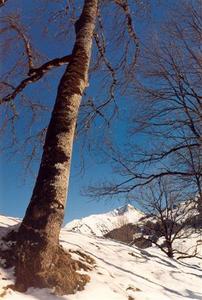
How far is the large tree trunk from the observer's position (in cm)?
298

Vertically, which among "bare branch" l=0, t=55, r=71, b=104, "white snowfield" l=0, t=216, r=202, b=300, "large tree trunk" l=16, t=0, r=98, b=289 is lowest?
"white snowfield" l=0, t=216, r=202, b=300

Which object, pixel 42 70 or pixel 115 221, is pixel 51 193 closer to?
pixel 42 70

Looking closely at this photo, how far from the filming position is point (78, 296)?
296 cm

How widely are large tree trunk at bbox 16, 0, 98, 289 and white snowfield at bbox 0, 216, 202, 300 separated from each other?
0.17m

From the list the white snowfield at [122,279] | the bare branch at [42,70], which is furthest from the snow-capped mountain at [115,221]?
the bare branch at [42,70]

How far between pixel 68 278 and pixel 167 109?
6462 millimetres

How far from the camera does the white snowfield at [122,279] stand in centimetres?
294

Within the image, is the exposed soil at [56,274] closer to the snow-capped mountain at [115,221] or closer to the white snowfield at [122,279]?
the white snowfield at [122,279]

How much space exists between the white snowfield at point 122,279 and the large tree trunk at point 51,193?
17cm

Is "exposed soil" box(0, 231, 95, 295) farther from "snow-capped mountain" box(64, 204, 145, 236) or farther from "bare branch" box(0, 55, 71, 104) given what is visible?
"snow-capped mountain" box(64, 204, 145, 236)

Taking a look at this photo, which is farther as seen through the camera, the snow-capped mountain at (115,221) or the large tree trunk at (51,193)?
the snow-capped mountain at (115,221)

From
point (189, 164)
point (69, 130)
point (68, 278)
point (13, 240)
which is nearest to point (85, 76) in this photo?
point (69, 130)

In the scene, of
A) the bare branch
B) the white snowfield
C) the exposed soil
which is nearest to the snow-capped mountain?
the white snowfield

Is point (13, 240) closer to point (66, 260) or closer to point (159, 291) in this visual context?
point (66, 260)
